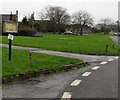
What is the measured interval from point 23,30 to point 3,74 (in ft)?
144

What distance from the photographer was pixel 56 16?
79812mm

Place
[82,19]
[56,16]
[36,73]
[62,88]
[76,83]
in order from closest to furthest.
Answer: [62,88], [76,83], [36,73], [56,16], [82,19]

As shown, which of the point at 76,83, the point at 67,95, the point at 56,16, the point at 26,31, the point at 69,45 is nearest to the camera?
the point at 67,95

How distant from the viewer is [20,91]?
5.90m

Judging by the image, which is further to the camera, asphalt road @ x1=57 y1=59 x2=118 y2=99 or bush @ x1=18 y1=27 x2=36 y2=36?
bush @ x1=18 y1=27 x2=36 y2=36

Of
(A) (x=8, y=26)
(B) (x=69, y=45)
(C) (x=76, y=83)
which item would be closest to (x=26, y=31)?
(A) (x=8, y=26)

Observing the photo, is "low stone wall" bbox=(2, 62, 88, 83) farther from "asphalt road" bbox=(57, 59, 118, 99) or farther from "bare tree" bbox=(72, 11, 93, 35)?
"bare tree" bbox=(72, 11, 93, 35)

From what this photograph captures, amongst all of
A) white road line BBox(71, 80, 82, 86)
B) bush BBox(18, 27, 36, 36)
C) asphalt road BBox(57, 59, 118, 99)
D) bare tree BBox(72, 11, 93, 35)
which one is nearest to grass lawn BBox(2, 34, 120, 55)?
asphalt road BBox(57, 59, 118, 99)

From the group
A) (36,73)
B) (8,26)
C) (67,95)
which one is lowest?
(67,95)

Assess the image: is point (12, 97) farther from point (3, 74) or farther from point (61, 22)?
point (61, 22)

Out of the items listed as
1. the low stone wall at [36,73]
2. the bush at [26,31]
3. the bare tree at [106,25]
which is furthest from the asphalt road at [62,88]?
the bare tree at [106,25]

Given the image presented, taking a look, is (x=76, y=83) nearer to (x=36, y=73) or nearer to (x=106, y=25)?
(x=36, y=73)

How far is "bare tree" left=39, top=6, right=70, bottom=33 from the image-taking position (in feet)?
262

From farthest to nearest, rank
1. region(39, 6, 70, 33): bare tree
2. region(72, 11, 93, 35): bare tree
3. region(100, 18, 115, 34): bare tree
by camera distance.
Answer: region(100, 18, 115, 34): bare tree
region(72, 11, 93, 35): bare tree
region(39, 6, 70, 33): bare tree
